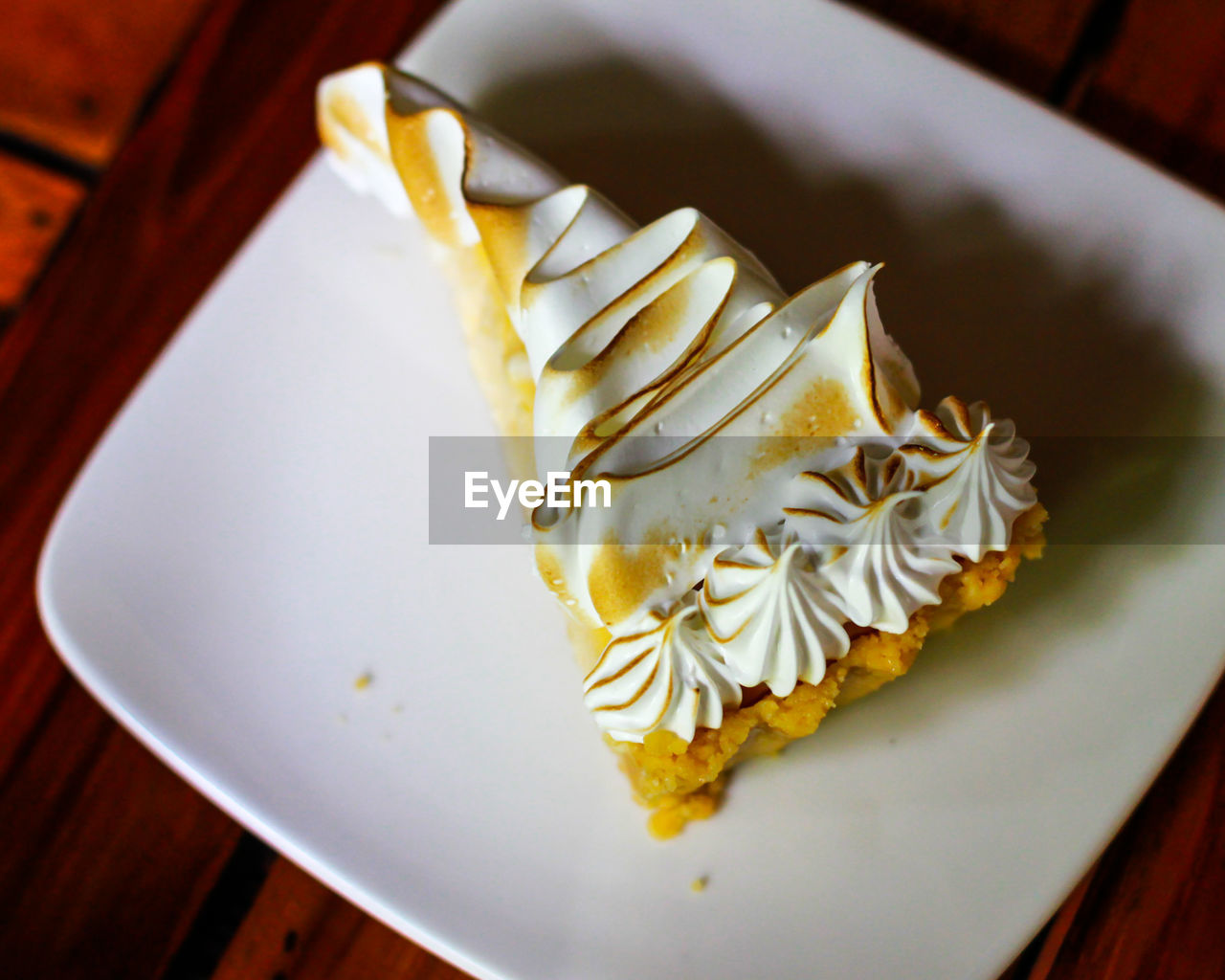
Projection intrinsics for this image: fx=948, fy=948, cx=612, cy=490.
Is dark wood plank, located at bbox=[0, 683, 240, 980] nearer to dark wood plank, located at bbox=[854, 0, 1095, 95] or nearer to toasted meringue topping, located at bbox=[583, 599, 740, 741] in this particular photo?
toasted meringue topping, located at bbox=[583, 599, 740, 741]

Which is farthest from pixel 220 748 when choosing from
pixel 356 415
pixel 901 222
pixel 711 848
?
pixel 901 222

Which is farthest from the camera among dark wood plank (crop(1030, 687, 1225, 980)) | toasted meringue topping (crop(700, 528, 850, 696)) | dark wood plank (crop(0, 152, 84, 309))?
dark wood plank (crop(0, 152, 84, 309))

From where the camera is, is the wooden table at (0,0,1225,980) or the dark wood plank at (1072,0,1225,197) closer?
the wooden table at (0,0,1225,980)

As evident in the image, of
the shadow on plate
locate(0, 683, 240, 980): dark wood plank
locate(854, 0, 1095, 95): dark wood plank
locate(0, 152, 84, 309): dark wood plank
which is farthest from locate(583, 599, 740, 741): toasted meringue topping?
locate(0, 152, 84, 309): dark wood plank

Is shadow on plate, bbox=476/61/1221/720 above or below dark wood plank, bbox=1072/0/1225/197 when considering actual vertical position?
below

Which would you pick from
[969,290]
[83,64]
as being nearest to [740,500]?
[969,290]

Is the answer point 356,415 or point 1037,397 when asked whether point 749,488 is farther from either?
point 356,415
